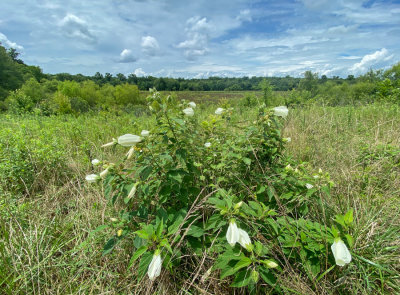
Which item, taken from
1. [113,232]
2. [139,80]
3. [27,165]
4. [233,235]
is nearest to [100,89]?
[139,80]

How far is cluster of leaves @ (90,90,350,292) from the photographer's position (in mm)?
1030

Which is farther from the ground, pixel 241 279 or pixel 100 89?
pixel 100 89

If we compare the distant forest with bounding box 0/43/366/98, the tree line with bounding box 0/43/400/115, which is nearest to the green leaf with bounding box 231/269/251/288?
the distant forest with bounding box 0/43/366/98

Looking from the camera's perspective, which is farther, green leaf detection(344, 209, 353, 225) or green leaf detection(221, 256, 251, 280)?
green leaf detection(344, 209, 353, 225)

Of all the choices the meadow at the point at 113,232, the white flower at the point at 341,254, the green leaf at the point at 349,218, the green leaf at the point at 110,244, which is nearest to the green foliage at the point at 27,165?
the meadow at the point at 113,232

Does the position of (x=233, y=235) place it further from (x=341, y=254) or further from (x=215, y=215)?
(x=341, y=254)

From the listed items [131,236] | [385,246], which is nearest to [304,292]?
[385,246]

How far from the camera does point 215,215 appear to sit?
1.12 m

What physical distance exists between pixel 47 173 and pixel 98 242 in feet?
5.04

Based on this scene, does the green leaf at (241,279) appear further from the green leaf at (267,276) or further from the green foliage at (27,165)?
the green foliage at (27,165)

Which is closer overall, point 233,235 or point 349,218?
point 233,235

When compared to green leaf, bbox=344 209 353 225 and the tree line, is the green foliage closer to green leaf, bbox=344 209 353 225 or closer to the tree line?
green leaf, bbox=344 209 353 225

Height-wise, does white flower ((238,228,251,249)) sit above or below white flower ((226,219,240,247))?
below

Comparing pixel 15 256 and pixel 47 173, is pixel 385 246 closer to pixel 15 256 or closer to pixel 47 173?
pixel 15 256
